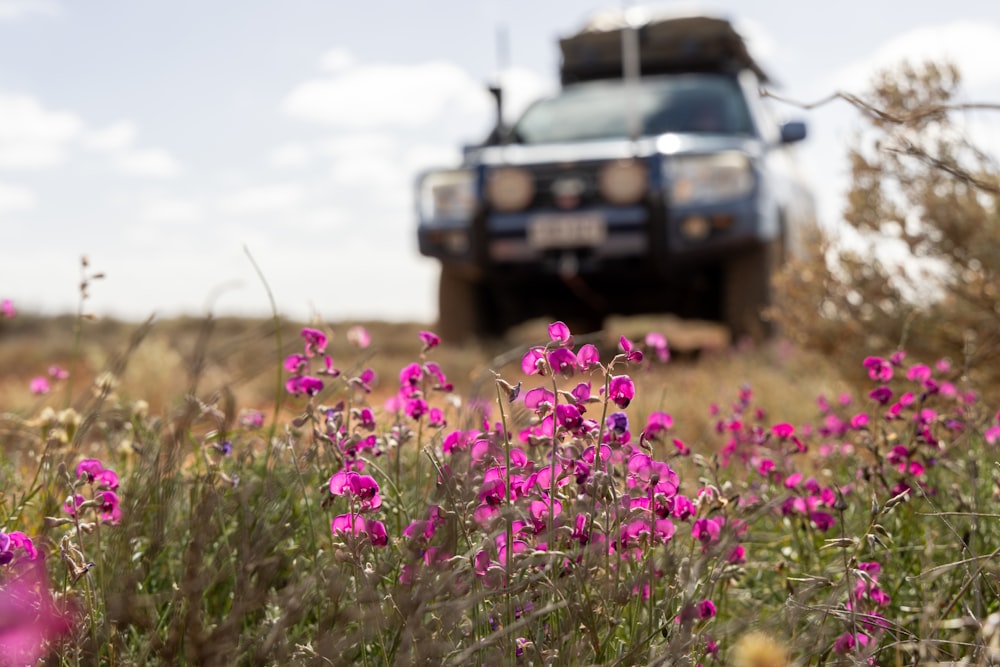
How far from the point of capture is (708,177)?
819 cm

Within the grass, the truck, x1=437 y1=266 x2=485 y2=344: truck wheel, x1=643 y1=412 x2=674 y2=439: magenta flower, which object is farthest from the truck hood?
x1=643 y1=412 x2=674 y2=439: magenta flower

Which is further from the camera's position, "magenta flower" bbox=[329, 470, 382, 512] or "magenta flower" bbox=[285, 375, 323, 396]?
"magenta flower" bbox=[285, 375, 323, 396]

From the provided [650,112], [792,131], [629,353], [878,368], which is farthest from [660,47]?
[629,353]

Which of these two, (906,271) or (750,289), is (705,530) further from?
(750,289)

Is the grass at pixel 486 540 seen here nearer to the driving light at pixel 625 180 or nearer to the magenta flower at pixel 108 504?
the magenta flower at pixel 108 504

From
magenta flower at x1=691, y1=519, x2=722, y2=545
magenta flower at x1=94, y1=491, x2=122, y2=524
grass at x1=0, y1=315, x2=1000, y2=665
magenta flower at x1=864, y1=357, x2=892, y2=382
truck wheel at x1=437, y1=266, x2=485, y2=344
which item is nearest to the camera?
grass at x1=0, y1=315, x2=1000, y2=665

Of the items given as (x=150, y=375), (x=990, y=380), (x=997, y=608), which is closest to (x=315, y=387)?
(x=997, y=608)

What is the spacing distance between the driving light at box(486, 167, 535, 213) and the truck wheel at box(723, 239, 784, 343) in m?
1.65

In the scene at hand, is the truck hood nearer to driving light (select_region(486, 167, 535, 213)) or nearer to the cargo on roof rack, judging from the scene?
driving light (select_region(486, 167, 535, 213))

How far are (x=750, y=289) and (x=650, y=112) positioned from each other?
1656mm

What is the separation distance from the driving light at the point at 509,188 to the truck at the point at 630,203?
10mm

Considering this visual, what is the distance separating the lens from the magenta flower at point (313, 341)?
86.5 inches

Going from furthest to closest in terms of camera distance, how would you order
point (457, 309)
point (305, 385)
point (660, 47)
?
1. point (660, 47)
2. point (457, 309)
3. point (305, 385)

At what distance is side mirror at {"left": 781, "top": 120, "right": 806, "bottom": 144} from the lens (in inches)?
Result: 335
